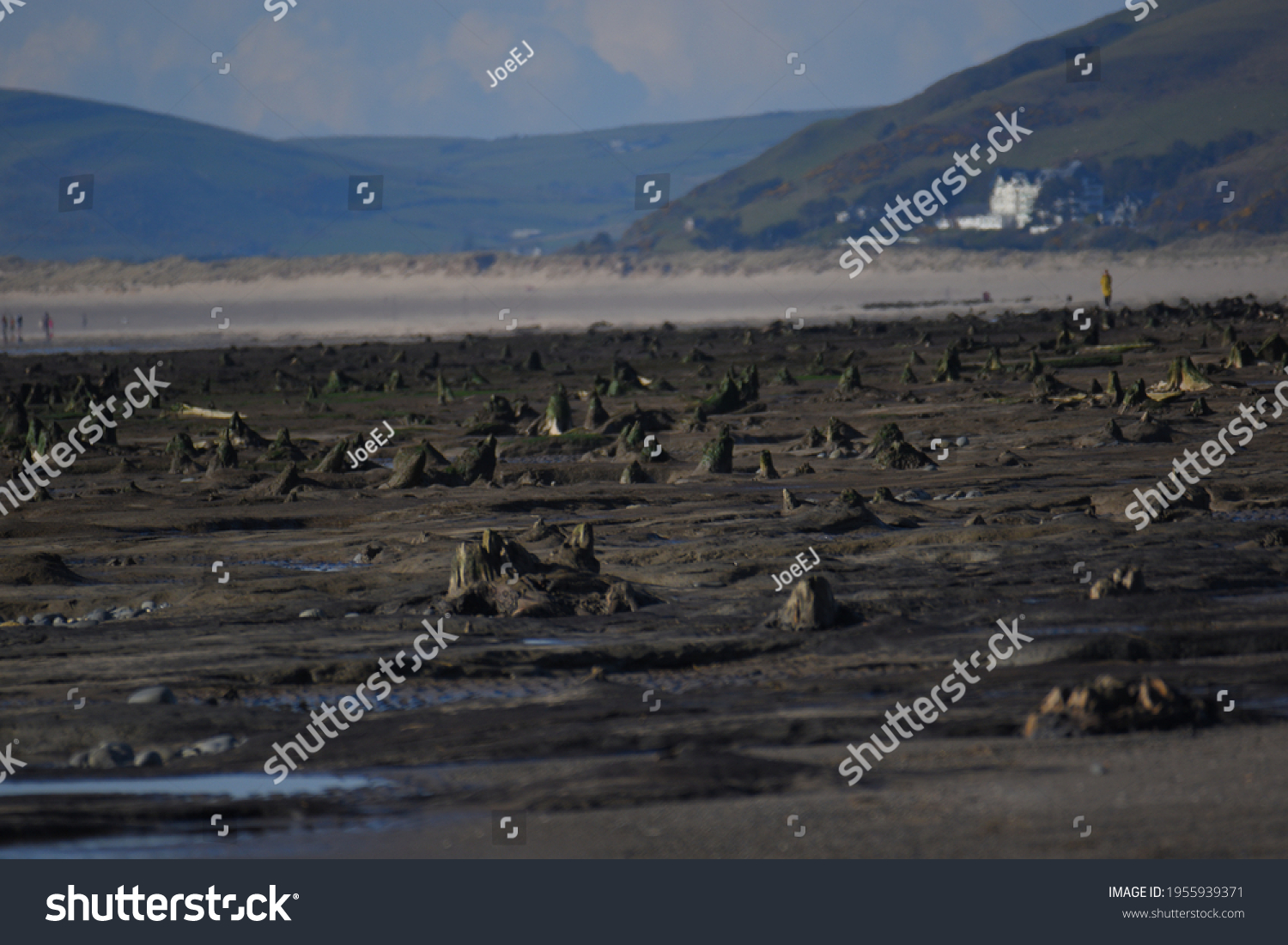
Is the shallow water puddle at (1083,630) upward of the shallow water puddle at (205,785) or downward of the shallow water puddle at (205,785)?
upward

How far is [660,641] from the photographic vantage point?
33.7 feet

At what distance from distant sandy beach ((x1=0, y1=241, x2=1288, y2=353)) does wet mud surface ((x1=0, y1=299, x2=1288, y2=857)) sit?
50.1 metres

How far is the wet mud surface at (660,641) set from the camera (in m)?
7.11

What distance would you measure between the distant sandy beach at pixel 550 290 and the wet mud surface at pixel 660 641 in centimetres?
5014

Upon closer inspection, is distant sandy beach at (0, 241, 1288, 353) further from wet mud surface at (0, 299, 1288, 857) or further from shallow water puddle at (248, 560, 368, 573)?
shallow water puddle at (248, 560, 368, 573)

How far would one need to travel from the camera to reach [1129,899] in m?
6.24

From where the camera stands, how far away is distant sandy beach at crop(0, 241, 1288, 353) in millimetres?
82688

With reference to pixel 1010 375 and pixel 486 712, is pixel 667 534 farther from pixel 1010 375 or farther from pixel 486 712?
pixel 1010 375

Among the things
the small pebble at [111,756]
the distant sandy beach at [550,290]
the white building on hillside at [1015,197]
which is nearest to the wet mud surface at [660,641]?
the small pebble at [111,756]

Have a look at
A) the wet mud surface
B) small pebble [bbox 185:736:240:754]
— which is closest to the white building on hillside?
the wet mud surface

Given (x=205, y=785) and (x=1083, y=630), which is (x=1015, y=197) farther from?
(x=205, y=785)

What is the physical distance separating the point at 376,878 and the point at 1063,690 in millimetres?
3767

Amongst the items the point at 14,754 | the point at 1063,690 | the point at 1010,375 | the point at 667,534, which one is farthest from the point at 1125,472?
the point at 1010,375

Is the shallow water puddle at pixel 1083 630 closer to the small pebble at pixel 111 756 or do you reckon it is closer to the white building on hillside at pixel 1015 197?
the small pebble at pixel 111 756
